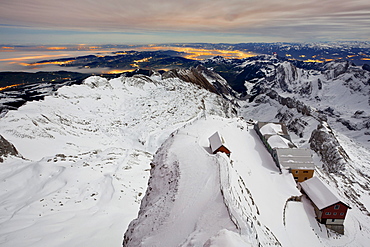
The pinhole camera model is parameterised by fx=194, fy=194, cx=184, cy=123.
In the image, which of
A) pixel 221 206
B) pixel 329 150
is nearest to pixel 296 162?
pixel 221 206

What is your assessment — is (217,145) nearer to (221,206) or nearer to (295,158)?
(295,158)

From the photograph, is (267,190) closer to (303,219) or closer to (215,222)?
(303,219)

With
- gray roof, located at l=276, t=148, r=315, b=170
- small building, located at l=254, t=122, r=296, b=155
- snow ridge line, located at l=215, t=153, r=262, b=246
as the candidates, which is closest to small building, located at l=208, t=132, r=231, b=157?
snow ridge line, located at l=215, t=153, r=262, b=246

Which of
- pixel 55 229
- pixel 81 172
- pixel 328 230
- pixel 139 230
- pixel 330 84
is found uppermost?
pixel 139 230

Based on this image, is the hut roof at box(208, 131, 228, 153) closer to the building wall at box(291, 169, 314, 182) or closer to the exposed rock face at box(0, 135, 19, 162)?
the building wall at box(291, 169, 314, 182)

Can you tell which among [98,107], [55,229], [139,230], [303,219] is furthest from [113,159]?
[98,107]

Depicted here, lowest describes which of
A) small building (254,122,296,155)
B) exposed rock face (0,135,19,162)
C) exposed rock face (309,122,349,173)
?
exposed rock face (309,122,349,173)

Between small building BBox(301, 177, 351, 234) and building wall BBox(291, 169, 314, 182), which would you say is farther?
building wall BBox(291, 169, 314, 182)

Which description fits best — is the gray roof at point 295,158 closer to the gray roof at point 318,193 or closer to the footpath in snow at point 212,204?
the footpath in snow at point 212,204
